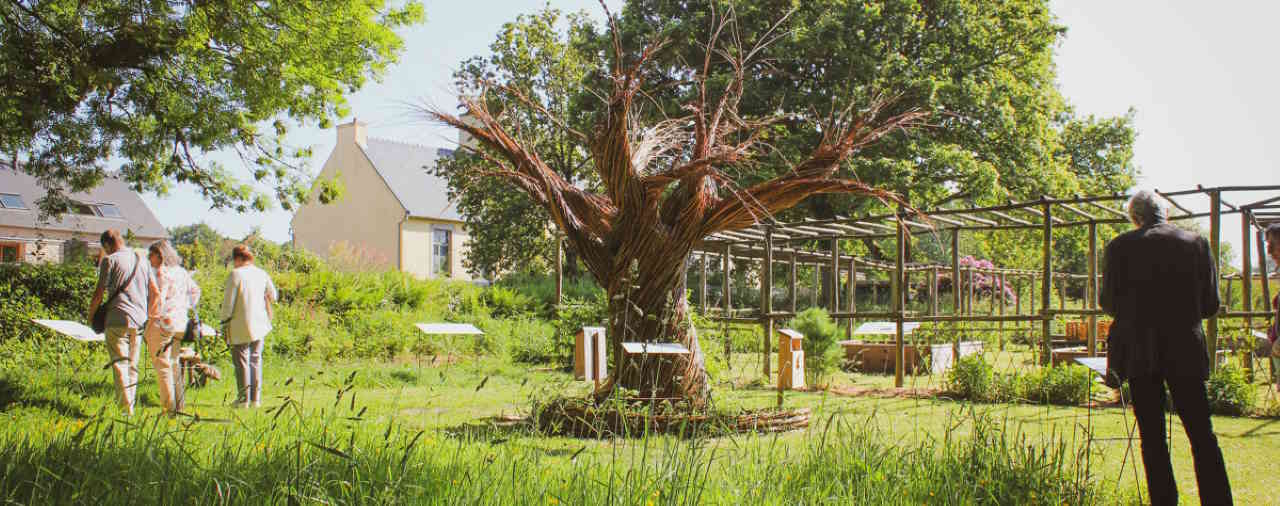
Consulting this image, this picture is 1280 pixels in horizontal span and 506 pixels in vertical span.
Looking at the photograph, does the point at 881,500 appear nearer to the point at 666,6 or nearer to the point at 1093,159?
the point at 666,6

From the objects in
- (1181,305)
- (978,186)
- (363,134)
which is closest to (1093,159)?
(978,186)

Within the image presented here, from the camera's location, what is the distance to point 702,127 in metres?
6.15

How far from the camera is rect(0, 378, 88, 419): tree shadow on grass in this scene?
22.0 feet

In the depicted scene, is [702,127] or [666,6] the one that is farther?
[666,6]

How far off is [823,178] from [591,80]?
1534 centimetres

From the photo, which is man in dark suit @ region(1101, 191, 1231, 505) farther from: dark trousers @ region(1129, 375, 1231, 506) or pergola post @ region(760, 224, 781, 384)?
A: pergola post @ region(760, 224, 781, 384)

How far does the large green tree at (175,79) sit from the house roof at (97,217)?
21.5m

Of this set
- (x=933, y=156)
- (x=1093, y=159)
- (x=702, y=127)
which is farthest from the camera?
(x=1093, y=159)

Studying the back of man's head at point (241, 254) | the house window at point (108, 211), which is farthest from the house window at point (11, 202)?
the back of man's head at point (241, 254)

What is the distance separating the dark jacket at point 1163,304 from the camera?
160 inches

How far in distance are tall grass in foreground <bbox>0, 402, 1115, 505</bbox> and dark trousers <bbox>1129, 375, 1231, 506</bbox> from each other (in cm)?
34

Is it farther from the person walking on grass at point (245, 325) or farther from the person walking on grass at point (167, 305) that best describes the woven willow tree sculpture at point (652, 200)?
the person walking on grass at point (167, 305)

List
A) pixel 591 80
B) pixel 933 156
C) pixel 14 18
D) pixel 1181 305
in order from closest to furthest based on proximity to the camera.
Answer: pixel 1181 305 → pixel 14 18 → pixel 933 156 → pixel 591 80

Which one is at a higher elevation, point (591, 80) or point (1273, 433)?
point (591, 80)
